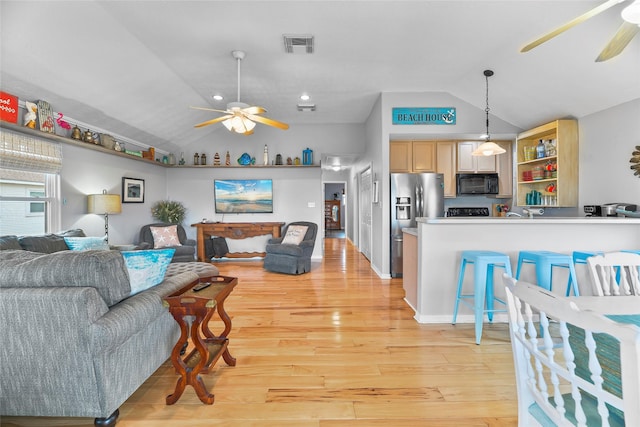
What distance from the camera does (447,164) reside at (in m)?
5.42

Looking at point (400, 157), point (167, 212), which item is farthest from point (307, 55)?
point (167, 212)

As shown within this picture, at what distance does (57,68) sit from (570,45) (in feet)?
17.2

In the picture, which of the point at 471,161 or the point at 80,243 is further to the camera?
the point at 471,161

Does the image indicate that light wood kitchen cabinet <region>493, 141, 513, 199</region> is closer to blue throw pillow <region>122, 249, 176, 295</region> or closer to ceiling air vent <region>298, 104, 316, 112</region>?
ceiling air vent <region>298, 104, 316, 112</region>

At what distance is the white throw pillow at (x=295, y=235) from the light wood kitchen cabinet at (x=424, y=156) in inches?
90.4

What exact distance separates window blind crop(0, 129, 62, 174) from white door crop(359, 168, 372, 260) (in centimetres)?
505

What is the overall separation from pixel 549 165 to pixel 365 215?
3616 millimetres

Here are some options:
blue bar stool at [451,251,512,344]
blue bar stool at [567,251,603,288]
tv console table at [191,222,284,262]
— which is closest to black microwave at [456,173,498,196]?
blue bar stool at [567,251,603,288]

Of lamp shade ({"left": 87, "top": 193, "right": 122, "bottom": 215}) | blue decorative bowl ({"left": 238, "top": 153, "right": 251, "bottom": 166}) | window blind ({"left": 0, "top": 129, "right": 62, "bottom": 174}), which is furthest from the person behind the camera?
blue decorative bowl ({"left": 238, "top": 153, "right": 251, "bottom": 166})

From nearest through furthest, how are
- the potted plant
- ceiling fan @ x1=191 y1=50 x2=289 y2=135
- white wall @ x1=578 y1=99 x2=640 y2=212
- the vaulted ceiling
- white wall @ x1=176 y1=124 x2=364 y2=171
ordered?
the vaulted ceiling, white wall @ x1=578 y1=99 x2=640 y2=212, ceiling fan @ x1=191 y1=50 x2=289 y2=135, the potted plant, white wall @ x1=176 y1=124 x2=364 y2=171

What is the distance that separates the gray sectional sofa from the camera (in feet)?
4.89

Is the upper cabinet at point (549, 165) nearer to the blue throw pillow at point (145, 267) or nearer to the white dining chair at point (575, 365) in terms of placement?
the white dining chair at point (575, 365)

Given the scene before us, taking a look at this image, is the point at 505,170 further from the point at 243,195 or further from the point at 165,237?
the point at 165,237

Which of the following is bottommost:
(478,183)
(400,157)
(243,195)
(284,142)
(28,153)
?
(243,195)
